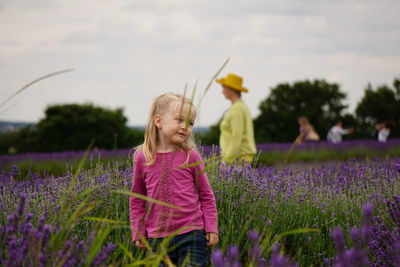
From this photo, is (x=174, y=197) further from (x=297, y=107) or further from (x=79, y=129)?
(x=297, y=107)

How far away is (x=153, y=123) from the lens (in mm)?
2670

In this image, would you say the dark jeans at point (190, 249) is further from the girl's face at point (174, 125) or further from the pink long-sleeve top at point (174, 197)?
the girl's face at point (174, 125)

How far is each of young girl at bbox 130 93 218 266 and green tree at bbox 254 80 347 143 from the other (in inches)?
1007

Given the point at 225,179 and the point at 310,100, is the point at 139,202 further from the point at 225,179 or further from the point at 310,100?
the point at 310,100

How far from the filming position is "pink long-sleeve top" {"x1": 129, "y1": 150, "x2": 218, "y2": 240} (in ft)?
7.99

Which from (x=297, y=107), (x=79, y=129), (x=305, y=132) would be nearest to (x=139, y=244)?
(x=305, y=132)

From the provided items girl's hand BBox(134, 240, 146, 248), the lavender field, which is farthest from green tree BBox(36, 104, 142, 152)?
girl's hand BBox(134, 240, 146, 248)

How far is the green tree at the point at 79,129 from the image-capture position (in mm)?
19844

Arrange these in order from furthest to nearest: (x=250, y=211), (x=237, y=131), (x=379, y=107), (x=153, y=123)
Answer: (x=379, y=107), (x=237, y=131), (x=250, y=211), (x=153, y=123)

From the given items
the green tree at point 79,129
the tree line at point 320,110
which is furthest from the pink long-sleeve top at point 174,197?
the tree line at point 320,110

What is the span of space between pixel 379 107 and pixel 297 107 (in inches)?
222

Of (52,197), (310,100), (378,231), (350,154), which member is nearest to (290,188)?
(378,231)

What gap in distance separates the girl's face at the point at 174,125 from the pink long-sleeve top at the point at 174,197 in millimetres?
93

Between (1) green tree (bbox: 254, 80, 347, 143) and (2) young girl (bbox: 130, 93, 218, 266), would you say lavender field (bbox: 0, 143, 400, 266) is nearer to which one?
(2) young girl (bbox: 130, 93, 218, 266)
